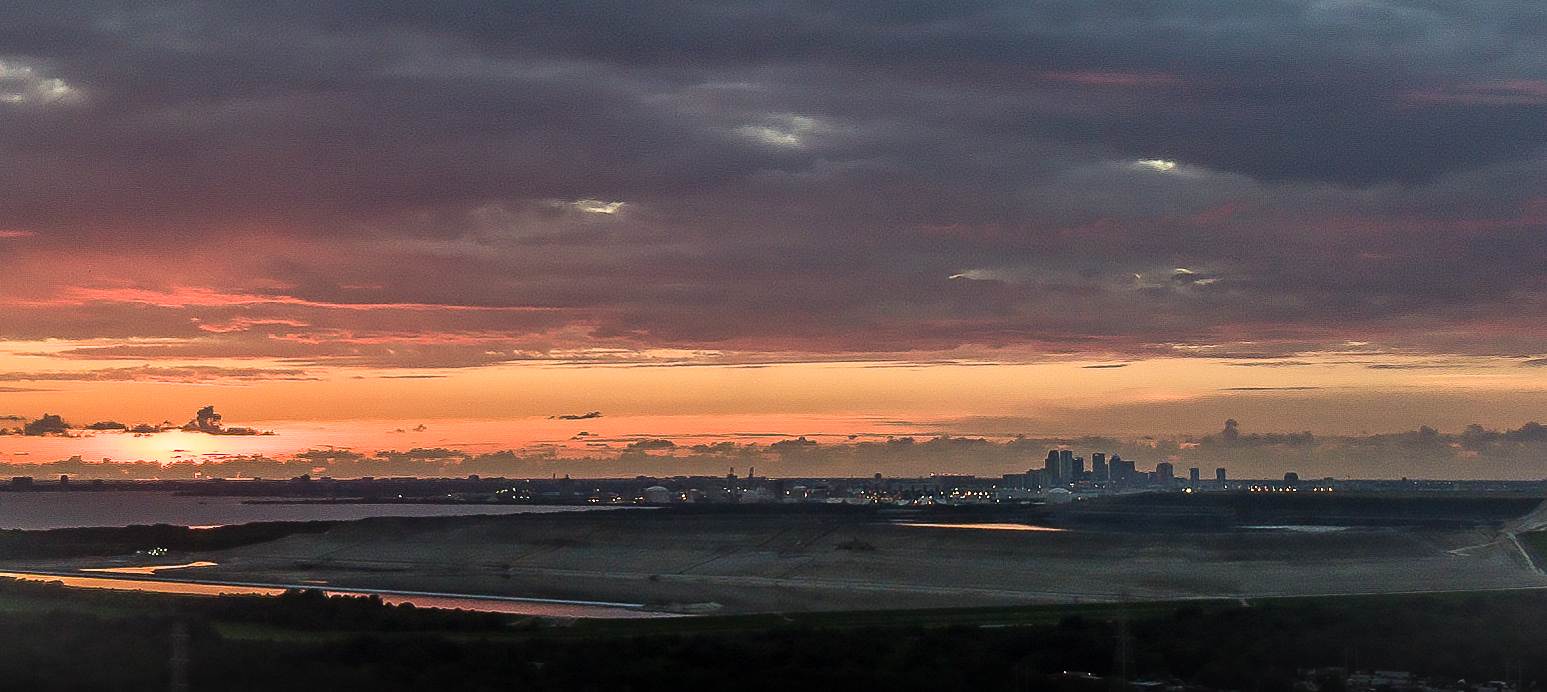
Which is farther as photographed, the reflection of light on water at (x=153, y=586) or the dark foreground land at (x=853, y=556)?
the reflection of light on water at (x=153, y=586)

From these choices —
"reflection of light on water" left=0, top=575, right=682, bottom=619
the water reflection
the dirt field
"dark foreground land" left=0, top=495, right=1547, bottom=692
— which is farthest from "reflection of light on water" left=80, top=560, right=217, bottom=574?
"reflection of light on water" left=0, top=575, right=682, bottom=619

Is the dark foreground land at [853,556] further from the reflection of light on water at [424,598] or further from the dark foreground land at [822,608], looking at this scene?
the reflection of light on water at [424,598]

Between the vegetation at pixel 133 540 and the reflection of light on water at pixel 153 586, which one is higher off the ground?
the vegetation at pixel 133 540

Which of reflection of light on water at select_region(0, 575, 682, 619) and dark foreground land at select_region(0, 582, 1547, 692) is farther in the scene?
reflection of light on water at select_region(0, 575, 682, 619)

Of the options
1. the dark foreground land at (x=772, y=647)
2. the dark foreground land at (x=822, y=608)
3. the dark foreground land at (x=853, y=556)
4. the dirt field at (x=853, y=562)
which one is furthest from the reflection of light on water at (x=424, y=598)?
the dark foreground land at (x=772, y=647)

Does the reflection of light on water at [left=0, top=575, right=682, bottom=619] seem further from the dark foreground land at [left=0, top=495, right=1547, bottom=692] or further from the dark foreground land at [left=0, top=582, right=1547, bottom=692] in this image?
the dark foreground land at [left=0, top=582, right=1547, bottom=692]

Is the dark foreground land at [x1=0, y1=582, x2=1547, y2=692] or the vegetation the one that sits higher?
the vegetation
